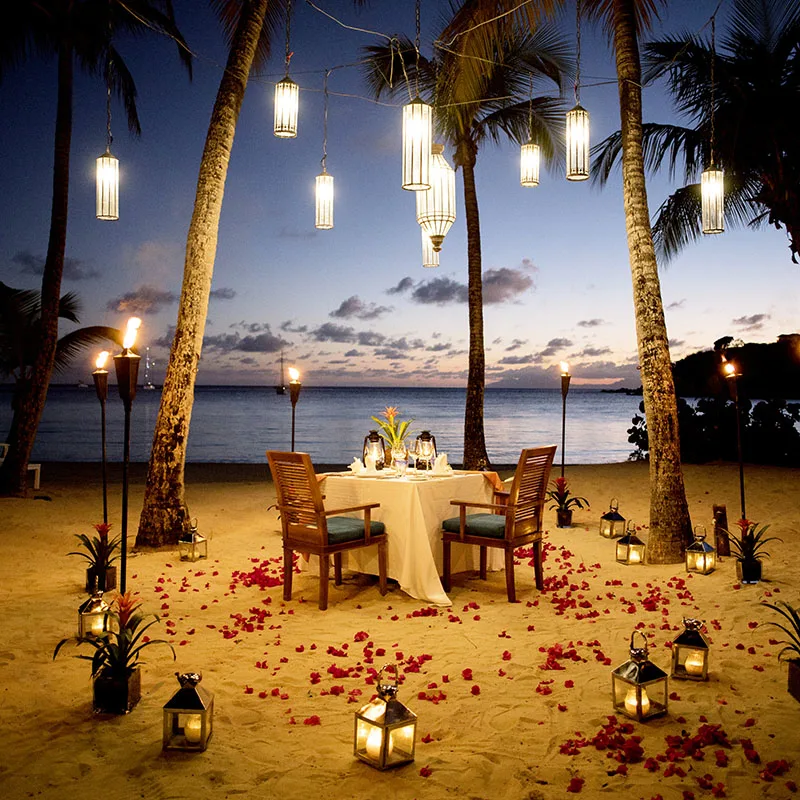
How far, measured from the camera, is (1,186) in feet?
73.0

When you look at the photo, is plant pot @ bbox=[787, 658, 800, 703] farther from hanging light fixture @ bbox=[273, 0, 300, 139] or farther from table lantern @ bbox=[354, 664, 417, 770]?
hanging light fixture @ bbox=[273, 0, 300, 139]

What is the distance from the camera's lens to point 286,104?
20.6 feet

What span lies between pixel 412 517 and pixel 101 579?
232 cm

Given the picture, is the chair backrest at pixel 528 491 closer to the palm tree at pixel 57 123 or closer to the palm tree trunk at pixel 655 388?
the palm tree trunk at pixel 655 388

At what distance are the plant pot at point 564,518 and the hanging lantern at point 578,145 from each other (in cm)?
393

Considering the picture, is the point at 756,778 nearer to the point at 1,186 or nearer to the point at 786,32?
the point at 786,32

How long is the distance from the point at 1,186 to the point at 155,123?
23.2 ft

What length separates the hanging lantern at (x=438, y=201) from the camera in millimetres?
5207

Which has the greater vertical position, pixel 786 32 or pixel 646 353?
pixel 786 32

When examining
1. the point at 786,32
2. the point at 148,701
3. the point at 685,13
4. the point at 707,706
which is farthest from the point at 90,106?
the point at 707,706

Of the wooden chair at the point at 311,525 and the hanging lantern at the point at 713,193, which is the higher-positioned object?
the hanging lantern at the point at 713,193

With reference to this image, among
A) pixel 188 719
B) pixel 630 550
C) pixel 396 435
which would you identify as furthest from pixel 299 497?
pixel 630 550

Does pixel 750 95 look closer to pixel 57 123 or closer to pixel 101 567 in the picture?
pixel 57 123

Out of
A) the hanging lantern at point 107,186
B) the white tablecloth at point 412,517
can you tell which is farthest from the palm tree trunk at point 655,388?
the hanging lantern at point 107,186
